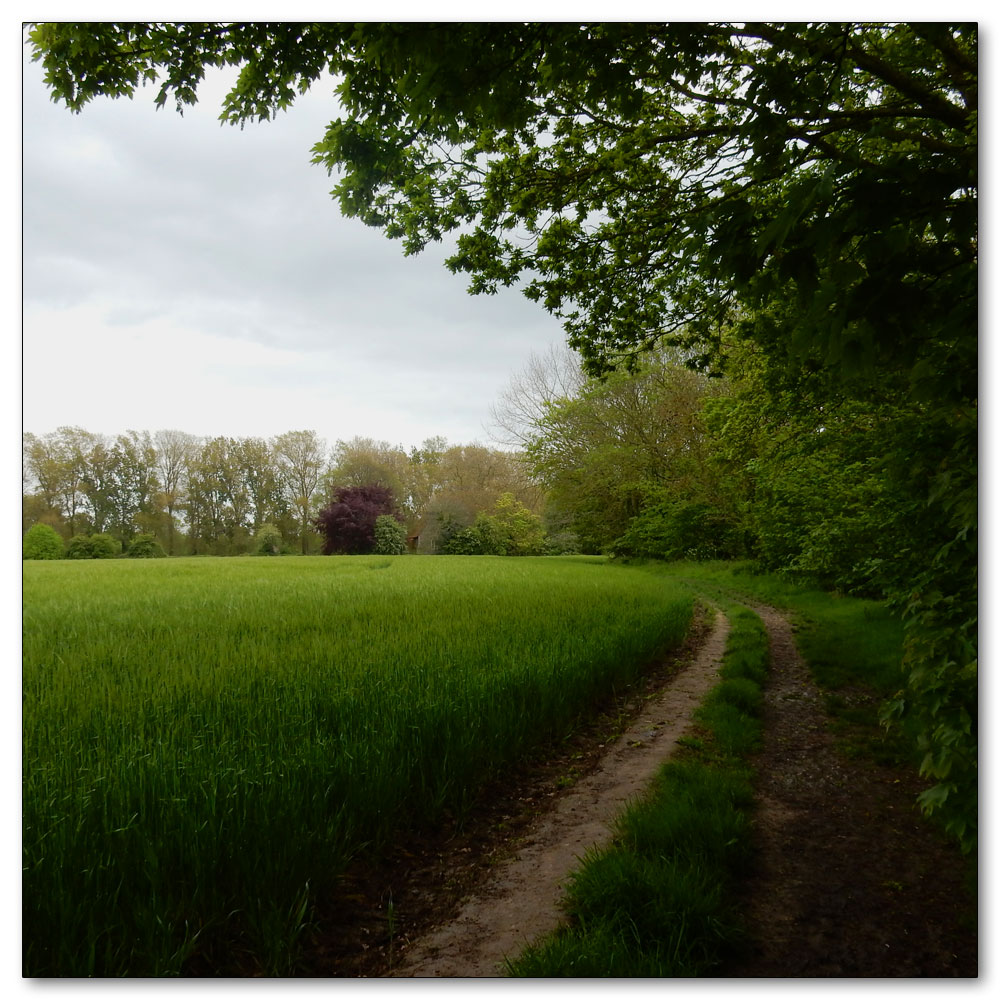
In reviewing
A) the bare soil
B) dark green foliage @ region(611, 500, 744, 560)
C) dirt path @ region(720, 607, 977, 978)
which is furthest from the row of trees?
dark green foliage @ region(611, 500, 744, 560)

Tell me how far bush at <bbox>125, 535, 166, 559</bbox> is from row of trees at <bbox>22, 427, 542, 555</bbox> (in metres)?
0.03

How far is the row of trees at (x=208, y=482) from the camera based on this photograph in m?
2.95

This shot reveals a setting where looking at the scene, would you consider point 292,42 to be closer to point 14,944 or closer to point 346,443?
point 346,443

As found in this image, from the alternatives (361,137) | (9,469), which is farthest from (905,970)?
(361,137)

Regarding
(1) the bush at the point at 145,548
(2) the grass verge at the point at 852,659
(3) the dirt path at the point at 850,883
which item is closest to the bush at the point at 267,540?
(1) the bush at the point at 145,548

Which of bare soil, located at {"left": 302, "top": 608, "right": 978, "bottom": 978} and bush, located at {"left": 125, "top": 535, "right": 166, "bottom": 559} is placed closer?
bare soil, located at {"left": 302, "top": 608, "right": 978, "bottom": 978}

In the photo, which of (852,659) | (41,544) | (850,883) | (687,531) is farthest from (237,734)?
(687,531)

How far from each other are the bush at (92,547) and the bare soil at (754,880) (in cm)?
213

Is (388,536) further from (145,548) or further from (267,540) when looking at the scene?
(145,548)

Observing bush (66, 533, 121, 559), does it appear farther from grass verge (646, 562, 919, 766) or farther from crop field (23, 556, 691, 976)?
grass verge (646, 562, 919, 766)

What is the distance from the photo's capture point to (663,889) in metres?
2.10

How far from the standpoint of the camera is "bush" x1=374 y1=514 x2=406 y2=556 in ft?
13.7

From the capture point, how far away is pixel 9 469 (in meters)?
2.84

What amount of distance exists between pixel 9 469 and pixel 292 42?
2.78 m
